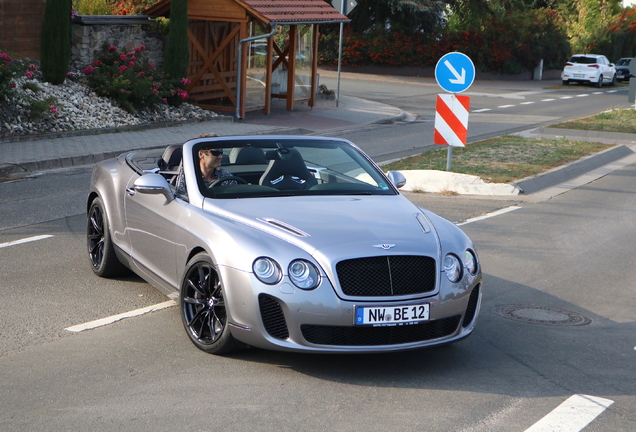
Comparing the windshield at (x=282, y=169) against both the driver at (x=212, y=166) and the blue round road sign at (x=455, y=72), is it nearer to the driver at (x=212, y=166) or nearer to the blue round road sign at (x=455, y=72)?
the driver at (x=212, y=166)

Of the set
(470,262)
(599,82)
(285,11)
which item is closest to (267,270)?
(470,262)

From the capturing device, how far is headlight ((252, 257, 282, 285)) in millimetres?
4785

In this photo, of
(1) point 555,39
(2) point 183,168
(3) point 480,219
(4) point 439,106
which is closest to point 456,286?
(2) point 183,168

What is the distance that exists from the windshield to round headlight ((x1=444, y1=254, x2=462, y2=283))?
1160 mm

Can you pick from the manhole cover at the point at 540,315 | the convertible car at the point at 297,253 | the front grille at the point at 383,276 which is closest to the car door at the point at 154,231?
the convertible car at the point at 297,253

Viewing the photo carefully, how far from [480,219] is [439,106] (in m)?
2.97

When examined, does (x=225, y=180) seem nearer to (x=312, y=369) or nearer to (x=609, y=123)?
(x=312, y=369)

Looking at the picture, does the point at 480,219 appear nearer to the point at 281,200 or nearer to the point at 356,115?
the point at 281,200

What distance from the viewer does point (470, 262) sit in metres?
5.32

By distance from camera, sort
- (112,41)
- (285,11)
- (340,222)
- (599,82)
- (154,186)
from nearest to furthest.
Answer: (340,222), (154,186), (112,41), (285,11), (599,82)

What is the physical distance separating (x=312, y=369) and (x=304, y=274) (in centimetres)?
67

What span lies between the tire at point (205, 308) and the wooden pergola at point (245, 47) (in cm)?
1688

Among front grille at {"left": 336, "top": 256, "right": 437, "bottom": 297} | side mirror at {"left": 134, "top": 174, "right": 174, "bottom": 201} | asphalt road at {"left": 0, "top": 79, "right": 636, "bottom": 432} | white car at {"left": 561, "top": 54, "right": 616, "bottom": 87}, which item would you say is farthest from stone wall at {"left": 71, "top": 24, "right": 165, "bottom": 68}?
white car at {"left": 561, "top": 54, "right": 616, "bottom": 87}

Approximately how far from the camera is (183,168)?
618 centimetres
